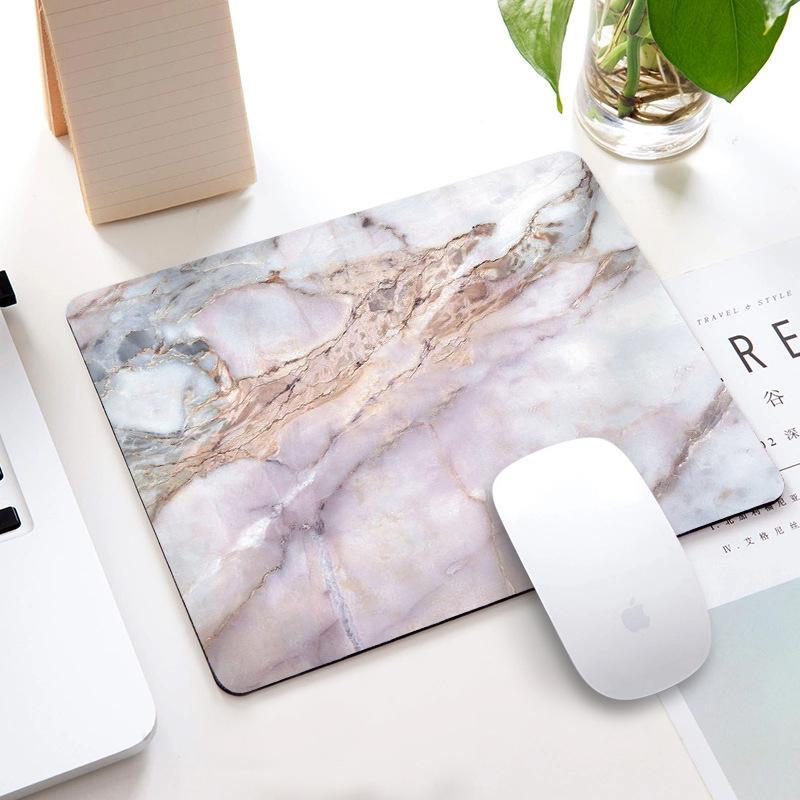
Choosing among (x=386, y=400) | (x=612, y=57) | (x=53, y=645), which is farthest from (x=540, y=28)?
(x=53, y=645)

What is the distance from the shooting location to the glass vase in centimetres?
66

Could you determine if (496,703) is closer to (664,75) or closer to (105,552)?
(105,552)

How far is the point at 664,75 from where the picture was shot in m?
0.68

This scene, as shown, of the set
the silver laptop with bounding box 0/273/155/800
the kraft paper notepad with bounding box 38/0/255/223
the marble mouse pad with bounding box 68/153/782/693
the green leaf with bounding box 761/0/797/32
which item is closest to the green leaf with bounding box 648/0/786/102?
the green leaf with bounding box 761/0/797/32

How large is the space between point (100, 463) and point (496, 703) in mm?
276

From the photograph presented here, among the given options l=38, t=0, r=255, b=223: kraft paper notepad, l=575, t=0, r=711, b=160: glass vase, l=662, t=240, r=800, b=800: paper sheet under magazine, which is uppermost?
l=38, t=0, r=255, b=223: kraft paper notepad

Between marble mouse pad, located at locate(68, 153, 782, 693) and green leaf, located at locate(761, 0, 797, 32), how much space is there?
0.63 feet

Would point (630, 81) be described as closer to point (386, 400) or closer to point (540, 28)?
point (540, 28)

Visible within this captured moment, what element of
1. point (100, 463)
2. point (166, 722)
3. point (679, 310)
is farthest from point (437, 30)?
point (166, 722)

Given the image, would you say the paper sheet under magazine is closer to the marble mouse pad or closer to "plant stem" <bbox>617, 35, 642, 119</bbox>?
the marble mouse pad

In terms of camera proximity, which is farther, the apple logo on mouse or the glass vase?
the glass vase

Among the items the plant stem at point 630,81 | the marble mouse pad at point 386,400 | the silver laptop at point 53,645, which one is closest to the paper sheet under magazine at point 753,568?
the marble mouse pad at point 386,400

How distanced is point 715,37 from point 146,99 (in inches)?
13.4

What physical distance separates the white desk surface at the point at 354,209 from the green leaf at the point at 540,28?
0.12m
